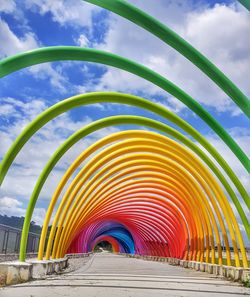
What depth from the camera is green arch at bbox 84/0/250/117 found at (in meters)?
7.44

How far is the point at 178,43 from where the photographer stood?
791cm

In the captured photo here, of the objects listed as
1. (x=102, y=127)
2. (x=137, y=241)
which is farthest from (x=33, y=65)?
(x=137, y=241)

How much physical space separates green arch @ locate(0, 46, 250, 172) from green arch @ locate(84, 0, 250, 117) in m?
1.61

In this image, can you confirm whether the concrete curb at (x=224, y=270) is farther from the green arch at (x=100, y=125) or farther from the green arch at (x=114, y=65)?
the green arch at (x=114, y=65)

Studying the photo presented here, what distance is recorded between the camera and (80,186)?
1942 centimetres

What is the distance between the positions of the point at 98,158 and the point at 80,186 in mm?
2092

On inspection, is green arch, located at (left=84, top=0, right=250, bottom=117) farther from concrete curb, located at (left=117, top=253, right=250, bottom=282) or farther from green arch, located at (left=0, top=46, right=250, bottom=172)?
concrete curb, located at (left=117, top=253, right=250, bottom=282)

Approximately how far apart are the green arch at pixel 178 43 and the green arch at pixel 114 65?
63.3 inches

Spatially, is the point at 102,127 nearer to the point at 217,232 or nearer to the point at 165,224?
the point at 217,232

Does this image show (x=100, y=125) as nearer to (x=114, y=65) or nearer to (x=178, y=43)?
(x=114, y=65)

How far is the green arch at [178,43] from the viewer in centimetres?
744

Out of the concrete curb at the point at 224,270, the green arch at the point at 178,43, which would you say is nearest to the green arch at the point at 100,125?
the concrete curb at the point at 224,270

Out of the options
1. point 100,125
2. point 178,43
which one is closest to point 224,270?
point 100,125

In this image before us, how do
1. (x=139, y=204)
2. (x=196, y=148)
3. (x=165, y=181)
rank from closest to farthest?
(x=196, y=148) < (x=165, y=181) < (x=139, y=204)
